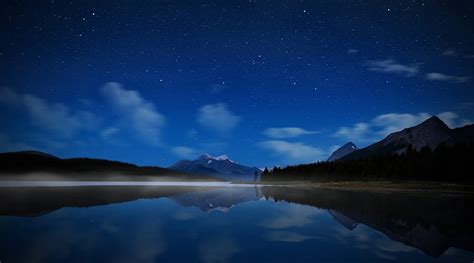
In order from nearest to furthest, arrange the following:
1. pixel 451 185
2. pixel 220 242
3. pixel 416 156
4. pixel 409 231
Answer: pixel 220 242 < pixel 409 231 < pixel 451 185 < pixel 416 156

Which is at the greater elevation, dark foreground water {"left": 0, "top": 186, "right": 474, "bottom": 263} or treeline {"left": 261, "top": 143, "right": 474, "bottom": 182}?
treeline {"left": 261, "top": 143, "right": 474, "bottom": 182}

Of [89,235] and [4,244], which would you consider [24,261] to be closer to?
[4,244]

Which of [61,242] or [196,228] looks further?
[196,228]

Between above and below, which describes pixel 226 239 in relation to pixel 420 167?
below

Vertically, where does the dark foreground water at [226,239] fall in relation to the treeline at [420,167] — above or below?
below

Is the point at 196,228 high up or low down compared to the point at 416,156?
down

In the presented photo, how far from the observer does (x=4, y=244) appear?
1330 centimetres

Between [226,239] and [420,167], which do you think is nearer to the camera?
A: [226,239]

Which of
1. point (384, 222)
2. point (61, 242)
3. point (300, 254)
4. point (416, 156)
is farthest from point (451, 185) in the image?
point (61, 242)

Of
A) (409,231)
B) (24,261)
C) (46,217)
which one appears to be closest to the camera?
(24,261)

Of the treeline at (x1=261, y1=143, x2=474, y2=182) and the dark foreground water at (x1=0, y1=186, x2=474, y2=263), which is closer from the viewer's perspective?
the dark foreground water at (x1=0, y1=186, x2=474, y2=263)

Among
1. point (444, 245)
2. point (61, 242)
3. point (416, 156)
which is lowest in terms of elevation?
point (444, 245)

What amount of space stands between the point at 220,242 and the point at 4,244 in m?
8.49

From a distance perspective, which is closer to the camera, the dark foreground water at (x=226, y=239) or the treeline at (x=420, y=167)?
the dark foreground water at (x=226, y=239)
